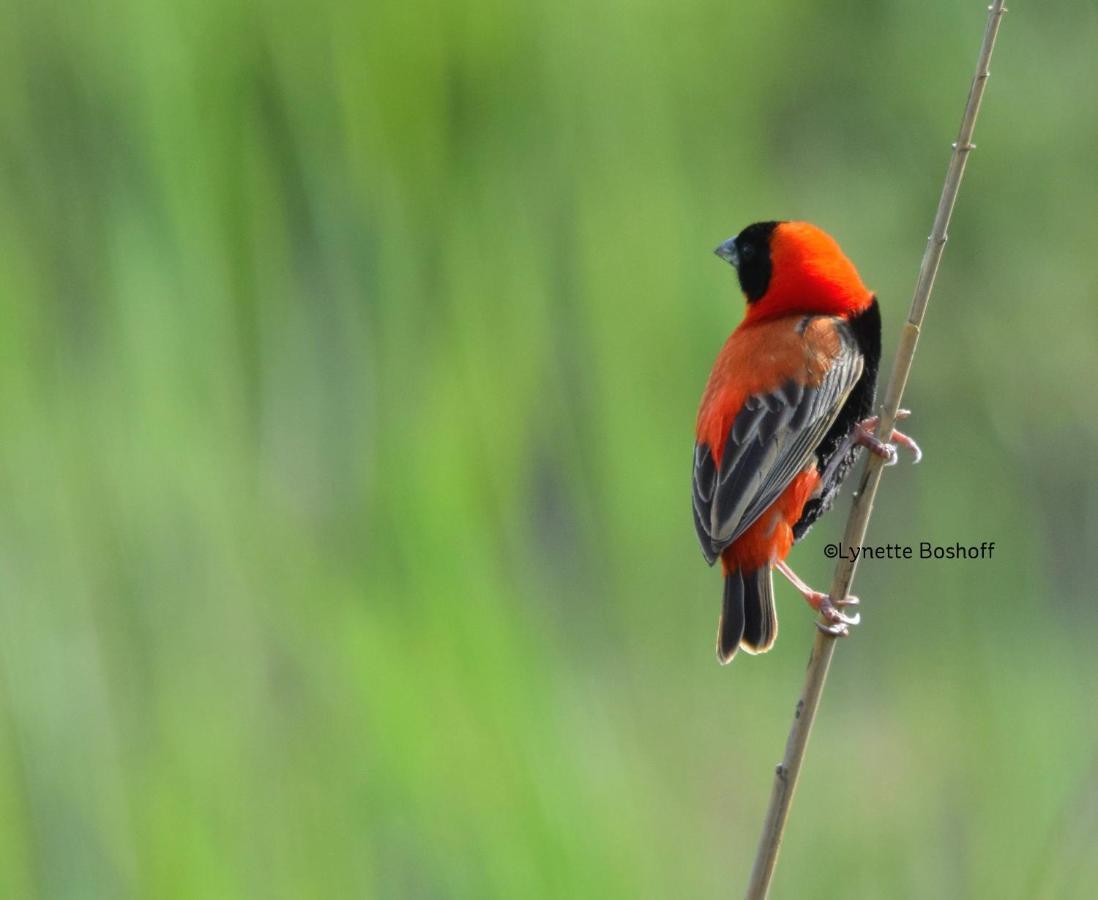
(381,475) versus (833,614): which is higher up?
(381,475)

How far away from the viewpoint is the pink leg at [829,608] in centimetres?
169

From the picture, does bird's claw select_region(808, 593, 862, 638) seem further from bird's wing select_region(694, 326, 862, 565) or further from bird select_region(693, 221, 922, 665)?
bird's wing select_region(694, 326, 862, 565)

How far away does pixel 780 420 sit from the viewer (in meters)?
2.13

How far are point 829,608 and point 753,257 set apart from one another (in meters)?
0.99

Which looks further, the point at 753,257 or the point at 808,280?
the point at 753,257

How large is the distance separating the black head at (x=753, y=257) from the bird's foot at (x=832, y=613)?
0.88 m

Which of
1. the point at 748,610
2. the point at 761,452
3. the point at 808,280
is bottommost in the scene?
the point at 748,610

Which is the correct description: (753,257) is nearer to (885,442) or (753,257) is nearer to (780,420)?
(780,420)

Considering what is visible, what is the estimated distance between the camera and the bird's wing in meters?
1.96

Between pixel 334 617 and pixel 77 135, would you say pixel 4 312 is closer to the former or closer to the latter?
pixel 77 135

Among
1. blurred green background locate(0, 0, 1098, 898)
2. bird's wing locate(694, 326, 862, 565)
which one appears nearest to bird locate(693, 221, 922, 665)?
bird's wing locate(694, 326, 862, 565)

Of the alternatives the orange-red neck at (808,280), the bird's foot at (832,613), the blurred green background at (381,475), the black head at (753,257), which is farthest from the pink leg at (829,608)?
the black head at (753,257)

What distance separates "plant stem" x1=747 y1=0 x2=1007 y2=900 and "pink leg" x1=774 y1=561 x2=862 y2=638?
0.5 inches

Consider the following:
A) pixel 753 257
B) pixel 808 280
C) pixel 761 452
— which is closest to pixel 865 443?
pixel 761 452
